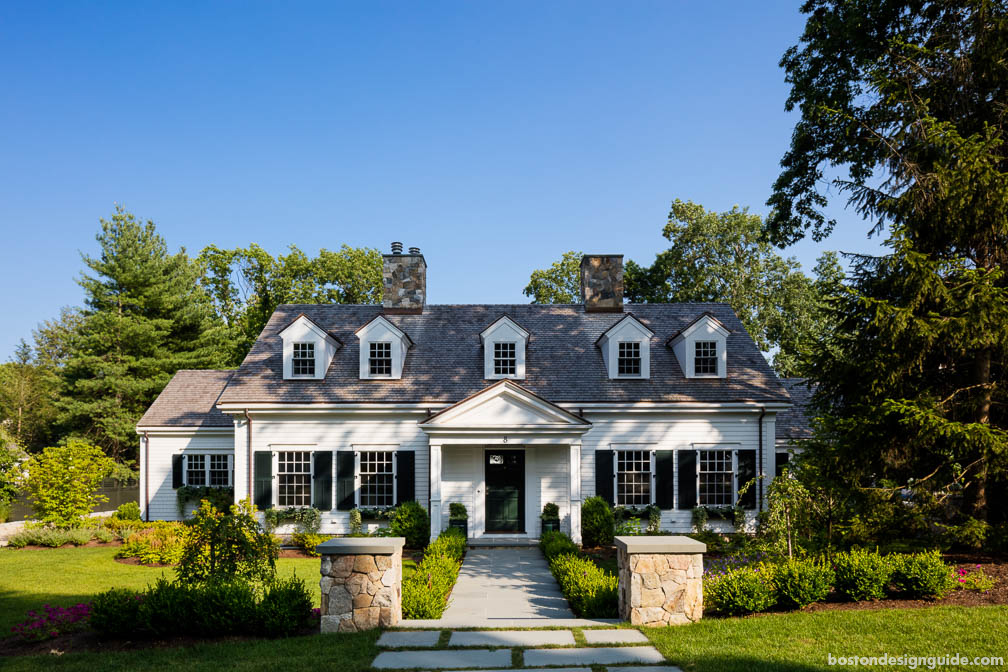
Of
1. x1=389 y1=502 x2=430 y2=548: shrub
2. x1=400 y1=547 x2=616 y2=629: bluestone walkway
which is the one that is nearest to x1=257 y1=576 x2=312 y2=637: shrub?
x1=400 y1=547 x2=616 y2=629: bluestone walkway

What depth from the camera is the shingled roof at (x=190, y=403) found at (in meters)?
19.5

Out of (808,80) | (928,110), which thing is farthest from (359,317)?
(928,110)

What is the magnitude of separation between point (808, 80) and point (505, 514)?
13132 mm

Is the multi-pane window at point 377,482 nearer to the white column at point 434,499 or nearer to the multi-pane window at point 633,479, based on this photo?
the white column at point 434,499

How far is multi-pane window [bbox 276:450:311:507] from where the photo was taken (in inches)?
671

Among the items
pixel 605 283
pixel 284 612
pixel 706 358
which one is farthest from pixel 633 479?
pixel 284 612

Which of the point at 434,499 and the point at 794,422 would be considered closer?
the point at 434,499

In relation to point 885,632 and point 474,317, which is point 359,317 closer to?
point 474,317

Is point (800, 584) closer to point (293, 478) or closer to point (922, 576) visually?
point (922, 576)

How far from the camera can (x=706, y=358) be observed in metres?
18.1

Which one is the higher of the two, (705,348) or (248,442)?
(705,348)

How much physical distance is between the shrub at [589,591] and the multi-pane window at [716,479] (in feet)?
24.0

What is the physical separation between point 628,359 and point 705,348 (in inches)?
90.4

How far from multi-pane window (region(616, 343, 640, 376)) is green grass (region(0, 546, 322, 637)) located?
9.74m
